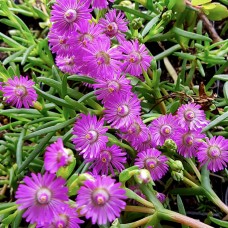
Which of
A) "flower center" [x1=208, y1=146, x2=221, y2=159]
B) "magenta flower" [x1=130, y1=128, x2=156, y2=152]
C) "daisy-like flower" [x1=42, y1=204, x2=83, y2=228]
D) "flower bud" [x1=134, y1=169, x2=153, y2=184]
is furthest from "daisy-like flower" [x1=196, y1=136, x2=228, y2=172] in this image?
"daisy-like flower" [x1=42, y1=204, x2=83, y2=228]

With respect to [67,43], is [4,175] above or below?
below

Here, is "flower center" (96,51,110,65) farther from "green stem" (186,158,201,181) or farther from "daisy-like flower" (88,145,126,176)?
"green stem" (186,158,201,181)

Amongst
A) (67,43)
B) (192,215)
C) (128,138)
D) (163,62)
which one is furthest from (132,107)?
(163,62)

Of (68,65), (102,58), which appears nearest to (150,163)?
(102,58)

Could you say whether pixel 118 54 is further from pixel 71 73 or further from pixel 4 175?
A: pixel 4 175

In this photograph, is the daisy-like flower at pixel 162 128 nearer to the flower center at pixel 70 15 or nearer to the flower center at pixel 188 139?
the flower center at pixel 188 139
